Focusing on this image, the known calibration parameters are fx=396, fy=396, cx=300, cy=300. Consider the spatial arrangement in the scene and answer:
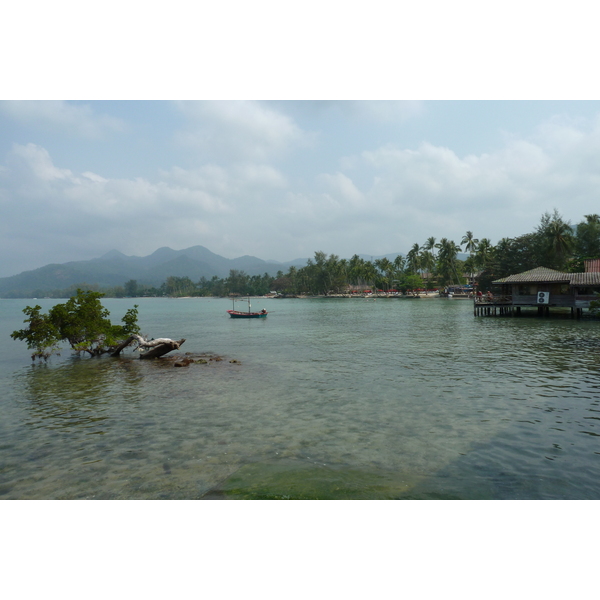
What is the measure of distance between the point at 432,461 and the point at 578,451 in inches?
119

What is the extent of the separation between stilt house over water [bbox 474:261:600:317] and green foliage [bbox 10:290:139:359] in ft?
124

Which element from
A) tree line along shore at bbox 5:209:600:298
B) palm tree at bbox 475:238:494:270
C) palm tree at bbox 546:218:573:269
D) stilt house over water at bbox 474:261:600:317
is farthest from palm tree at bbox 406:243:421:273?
stilt house over water at bbox 474:261:600:317

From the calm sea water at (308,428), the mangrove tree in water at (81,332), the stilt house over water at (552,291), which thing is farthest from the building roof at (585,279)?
the mangrove tree in water at (81,332)

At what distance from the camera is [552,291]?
1604 inches

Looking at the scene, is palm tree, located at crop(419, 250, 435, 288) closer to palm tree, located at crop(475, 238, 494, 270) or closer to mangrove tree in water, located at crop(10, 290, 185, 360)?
palm tree, located at crop(475, 238, 494, 270)

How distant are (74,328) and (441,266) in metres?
90.9

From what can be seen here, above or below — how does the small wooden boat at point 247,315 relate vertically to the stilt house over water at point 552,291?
below

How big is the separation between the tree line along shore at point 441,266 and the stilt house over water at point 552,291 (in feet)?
18.0

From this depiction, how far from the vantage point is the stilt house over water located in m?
37.2

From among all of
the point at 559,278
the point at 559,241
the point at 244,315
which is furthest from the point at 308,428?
the point at 559,241

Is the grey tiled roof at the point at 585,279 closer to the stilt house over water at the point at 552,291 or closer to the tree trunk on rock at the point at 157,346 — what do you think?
the stilt house over water at the point at 552,291

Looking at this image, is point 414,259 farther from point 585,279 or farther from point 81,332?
point 81,332

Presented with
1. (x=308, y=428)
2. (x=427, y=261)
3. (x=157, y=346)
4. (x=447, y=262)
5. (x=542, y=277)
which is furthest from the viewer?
(x=427, y=261)

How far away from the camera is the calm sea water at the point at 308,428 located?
264 inches
